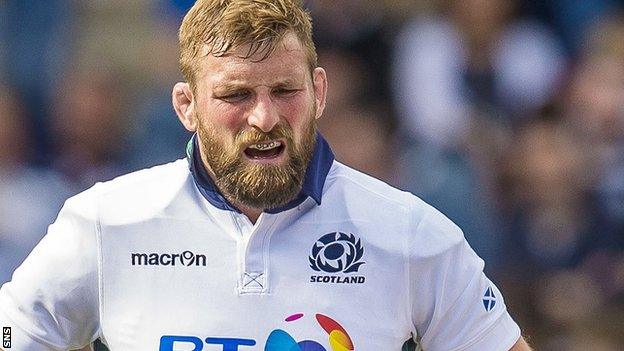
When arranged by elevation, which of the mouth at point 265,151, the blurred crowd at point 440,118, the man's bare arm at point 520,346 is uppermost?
the mouth at point 265,151

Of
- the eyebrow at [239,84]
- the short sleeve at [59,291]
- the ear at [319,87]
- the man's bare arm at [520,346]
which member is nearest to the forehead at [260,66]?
the eyebrow at [239,84]

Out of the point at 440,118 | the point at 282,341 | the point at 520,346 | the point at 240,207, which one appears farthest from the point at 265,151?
→ the point at 440,118

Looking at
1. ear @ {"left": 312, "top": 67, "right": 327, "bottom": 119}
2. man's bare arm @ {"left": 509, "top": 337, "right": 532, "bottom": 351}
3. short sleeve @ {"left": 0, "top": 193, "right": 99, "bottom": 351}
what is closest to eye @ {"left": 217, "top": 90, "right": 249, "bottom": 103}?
ear @ {"left": 312, "top": 67, "right": 327, "bottom": 119}

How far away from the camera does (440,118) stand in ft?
23.5

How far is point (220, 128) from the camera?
11.0 feet

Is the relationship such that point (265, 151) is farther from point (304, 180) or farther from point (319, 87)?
point (319, 87)

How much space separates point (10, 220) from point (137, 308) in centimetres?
349

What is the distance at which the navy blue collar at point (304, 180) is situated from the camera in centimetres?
344

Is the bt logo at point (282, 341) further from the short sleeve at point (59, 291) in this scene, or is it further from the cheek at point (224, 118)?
the cheek at point (224, 118)

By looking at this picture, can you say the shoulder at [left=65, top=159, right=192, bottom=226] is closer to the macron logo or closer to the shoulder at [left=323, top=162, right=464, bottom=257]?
the macron logo

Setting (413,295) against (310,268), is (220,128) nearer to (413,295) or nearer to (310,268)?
(310,268)

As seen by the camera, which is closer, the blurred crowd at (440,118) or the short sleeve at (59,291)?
the short sleeve at (59,291)

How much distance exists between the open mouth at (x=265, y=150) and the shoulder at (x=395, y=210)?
25cm

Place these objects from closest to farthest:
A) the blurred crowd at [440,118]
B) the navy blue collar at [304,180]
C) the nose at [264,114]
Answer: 1. the nose at [264,114]
2. the navy blue collar at [304,180]
3. the blurred crowd at [440,118]
